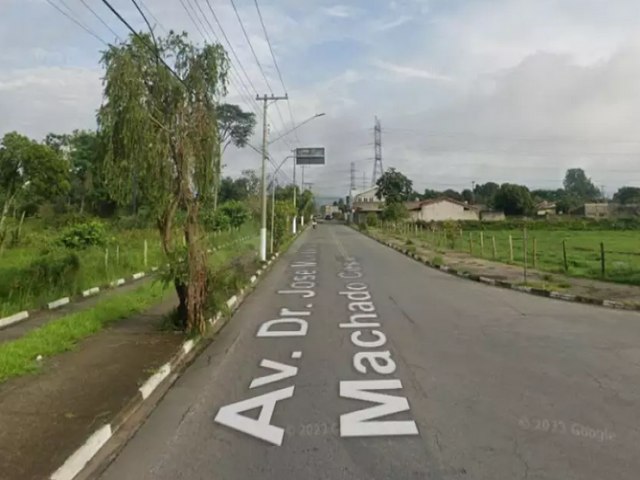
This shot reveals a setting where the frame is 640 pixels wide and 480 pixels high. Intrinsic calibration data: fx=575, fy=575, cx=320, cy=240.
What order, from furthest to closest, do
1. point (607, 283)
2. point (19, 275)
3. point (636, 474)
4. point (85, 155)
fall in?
1. point (85, 155)
2. point (607, 283)
3. point (19, 275)
4. point (636, 474)

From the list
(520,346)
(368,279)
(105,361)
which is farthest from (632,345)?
(368,279)

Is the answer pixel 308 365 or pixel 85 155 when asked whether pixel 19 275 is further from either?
pixel 85 155

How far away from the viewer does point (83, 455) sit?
4.36 metres

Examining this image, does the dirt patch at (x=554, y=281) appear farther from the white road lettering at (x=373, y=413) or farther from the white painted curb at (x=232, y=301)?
the white road lettering at (x=373, y=413)

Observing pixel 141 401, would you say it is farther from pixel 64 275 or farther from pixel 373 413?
pixel 64 275

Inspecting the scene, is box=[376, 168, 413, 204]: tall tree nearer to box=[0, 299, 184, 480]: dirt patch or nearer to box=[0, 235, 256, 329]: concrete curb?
box=[0, 235, 256, 329]: concrete curb

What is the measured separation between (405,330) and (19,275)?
9.06 m

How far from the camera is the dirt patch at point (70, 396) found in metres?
4.38

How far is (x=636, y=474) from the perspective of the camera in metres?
4.03

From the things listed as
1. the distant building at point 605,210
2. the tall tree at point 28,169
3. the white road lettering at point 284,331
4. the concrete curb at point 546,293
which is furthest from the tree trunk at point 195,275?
the distant building at point 605,210

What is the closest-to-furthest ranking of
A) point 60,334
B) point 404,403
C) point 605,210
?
point 404,403 < point 60,334 < point 605,210

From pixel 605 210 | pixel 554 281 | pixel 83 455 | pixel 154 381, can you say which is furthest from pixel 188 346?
pixel 605 210

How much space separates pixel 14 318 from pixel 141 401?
5810 millimetres

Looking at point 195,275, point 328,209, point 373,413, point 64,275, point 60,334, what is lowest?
point 373,413
